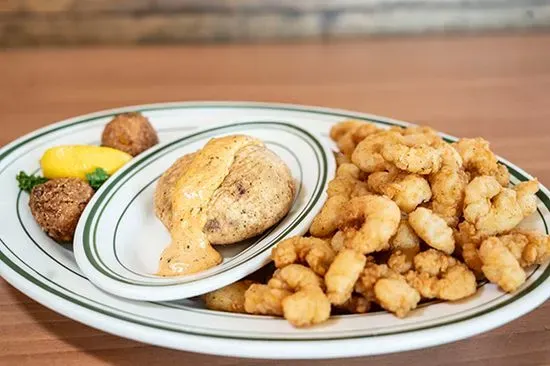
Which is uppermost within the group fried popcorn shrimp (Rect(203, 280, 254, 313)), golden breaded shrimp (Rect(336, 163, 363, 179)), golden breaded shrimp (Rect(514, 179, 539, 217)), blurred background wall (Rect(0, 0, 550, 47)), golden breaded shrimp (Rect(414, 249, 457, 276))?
blurred background wall (Rect(0, 0, 550, 47))

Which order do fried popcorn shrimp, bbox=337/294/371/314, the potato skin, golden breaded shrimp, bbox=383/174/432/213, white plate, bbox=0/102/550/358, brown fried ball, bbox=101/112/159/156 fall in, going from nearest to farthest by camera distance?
white plate, bbox=0/102/550/358 < fried popcorn shrimp, bbox=337/294/371/314 < golden breaded shrimp, bbox=383/174/432/213 < the potato skin < brown fried ball, bbox=101/112/159/156

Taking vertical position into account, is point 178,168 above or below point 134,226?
above

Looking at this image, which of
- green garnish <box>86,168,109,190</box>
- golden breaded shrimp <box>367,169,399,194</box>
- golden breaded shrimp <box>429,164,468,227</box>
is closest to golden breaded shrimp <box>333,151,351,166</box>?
golden breaded shrimp <box>367,169,399,194</box>

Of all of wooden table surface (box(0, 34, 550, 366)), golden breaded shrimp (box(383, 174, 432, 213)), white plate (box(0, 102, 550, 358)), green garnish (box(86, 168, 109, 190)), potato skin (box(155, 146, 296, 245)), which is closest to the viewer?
white plate (box(0, 102, 550, 358))

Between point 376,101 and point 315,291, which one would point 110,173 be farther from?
point 376,101

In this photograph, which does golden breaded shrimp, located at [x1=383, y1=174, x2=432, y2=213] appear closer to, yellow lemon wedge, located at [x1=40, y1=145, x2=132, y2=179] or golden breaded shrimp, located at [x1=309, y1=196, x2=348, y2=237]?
golden breaded shrimp, located at [x1=309, y1=196, x2=348, y2=237]

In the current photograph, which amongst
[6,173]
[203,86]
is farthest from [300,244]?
[203,86]

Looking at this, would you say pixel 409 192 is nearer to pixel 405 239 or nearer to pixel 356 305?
pixel 405 239
